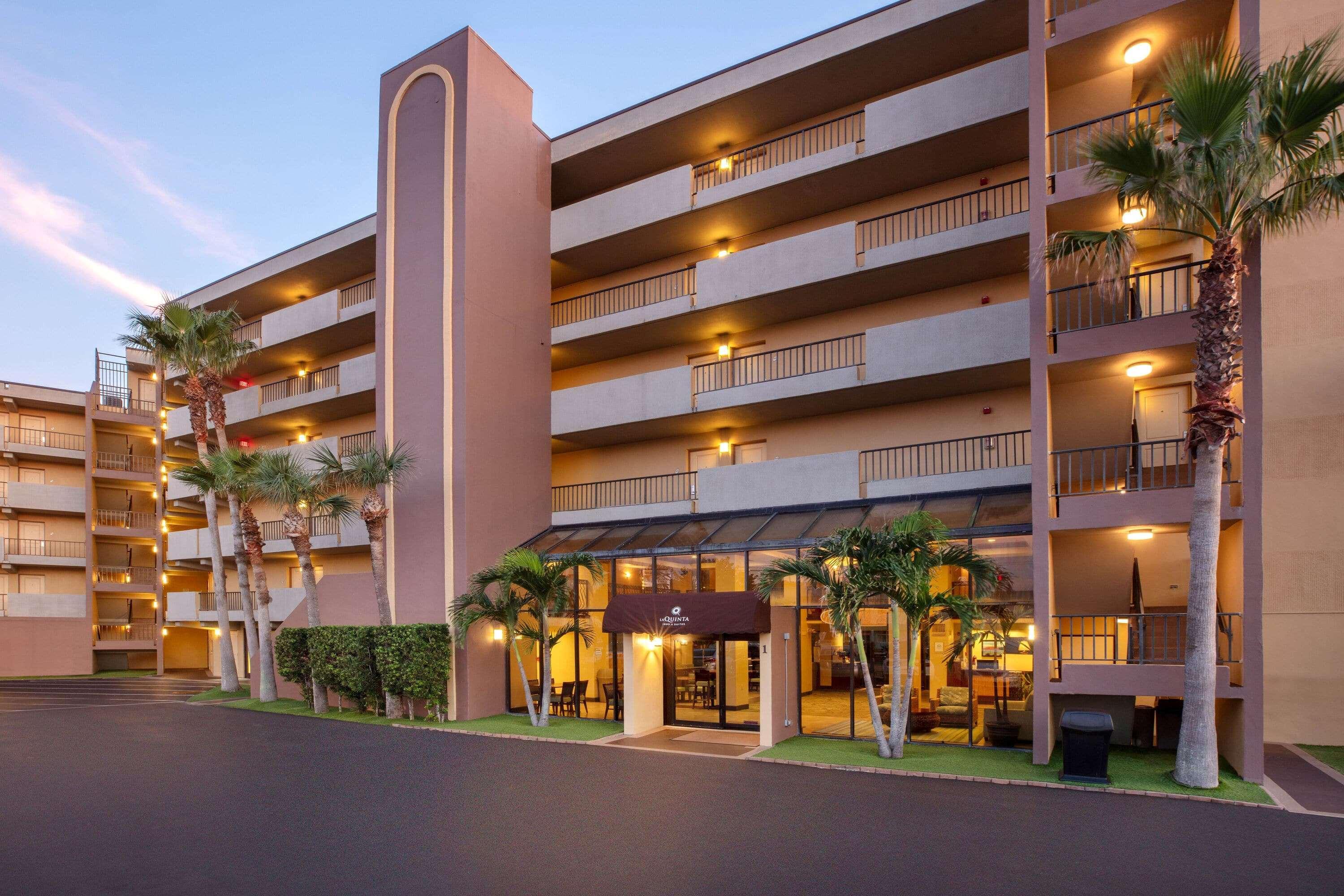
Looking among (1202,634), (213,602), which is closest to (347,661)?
(213,602)

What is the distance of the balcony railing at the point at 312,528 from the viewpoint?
27391mm

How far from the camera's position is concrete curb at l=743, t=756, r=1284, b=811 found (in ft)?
35.9

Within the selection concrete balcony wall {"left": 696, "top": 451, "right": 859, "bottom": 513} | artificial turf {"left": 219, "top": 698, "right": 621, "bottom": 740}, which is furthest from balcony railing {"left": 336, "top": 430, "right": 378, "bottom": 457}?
concrete balcony wall {"left": 696, "top": 451, "right": 859, "bottom": 513}

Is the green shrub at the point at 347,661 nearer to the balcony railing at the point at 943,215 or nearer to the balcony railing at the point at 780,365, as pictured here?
the balcony railing at the point at 780,365

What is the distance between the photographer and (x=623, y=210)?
2294 cm

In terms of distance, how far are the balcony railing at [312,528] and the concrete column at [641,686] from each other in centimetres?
1240

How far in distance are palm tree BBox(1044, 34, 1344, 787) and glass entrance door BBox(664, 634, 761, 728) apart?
329 inches

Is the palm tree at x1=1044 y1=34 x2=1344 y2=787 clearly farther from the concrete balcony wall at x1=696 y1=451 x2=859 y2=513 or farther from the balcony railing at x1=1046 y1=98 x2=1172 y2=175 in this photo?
the concrete balcony wall at x1=696 y1=451 x2=859 y2=513

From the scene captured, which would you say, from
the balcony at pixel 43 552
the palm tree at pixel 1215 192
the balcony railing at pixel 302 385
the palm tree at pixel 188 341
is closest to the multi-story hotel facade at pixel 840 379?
the palm tree at pixel 1215 192

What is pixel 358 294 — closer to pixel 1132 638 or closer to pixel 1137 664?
pixel 1132 638

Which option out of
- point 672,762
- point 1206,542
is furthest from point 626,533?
point 1206,542

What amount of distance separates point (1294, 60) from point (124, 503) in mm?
48656

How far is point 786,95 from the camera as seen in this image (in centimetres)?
2127

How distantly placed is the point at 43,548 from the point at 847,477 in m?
40.3
